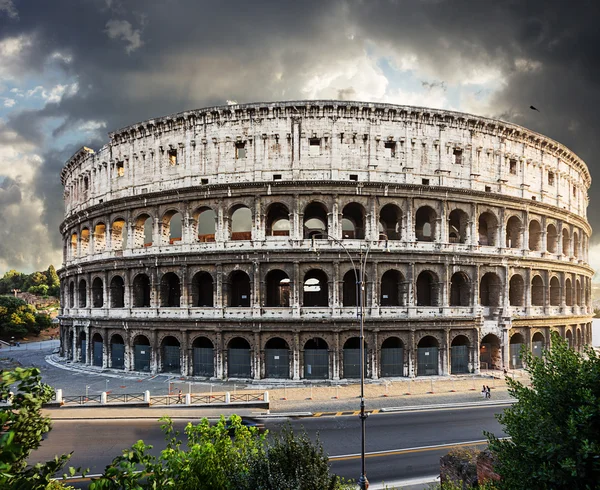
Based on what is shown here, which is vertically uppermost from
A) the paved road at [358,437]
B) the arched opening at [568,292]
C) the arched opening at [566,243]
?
the arched opening at [566,243]

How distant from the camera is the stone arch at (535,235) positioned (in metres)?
36.9

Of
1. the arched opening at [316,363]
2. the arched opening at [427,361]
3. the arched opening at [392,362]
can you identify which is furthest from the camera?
the arched opening at [427,361]

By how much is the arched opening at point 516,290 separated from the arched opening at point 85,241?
44.0 meters

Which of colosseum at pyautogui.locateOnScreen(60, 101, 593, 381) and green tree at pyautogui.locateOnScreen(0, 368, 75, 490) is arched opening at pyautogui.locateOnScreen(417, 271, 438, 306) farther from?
green tree at pyautogui.locateOnScreen(0, 368, 75, 490)

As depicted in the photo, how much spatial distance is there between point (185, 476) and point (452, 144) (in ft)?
109

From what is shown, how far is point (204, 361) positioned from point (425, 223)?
24.9 m

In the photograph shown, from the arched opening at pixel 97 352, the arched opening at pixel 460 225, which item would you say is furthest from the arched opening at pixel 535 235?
the arched opening at pixel 97 352

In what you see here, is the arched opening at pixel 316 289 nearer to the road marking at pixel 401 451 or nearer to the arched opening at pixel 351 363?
the arched opening at pixel 351 363

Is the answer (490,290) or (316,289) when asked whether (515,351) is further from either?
(316,289)

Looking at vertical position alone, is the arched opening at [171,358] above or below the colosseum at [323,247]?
below

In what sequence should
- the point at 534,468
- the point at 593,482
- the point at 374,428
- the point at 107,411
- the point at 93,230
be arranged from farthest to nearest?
the point at 93,230, the point at 107,411, the point at 374,428, the point at 534,468, the point at 593,482

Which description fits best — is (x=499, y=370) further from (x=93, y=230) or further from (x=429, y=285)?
(x=93, y=230)

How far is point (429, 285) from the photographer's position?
33875 millimetres

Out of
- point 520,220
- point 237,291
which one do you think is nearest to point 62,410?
point 237,291
